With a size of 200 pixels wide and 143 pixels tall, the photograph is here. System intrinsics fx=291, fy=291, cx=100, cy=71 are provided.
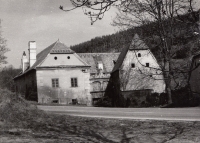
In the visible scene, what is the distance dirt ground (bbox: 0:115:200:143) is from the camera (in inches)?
327

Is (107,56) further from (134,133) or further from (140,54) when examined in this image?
(134,133)

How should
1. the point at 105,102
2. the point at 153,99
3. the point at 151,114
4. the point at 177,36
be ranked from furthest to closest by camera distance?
the point at 105,102, the point at 153,99, the point at 151,114, the point at 177,36

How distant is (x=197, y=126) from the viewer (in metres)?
10.0

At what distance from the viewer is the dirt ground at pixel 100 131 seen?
8.30m

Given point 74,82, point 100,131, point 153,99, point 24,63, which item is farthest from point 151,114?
point 24,63

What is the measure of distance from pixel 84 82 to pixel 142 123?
99.4ft

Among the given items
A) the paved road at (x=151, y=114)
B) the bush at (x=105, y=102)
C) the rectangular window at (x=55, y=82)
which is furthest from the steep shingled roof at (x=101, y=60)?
the paved road at (x=151, y=114)

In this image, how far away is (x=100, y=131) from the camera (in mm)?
9617

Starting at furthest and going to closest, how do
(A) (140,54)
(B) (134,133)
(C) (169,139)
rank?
(A) (140,54)
(B) (134,133)
(C) (169,139)

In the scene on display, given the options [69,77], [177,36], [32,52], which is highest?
[32,52]

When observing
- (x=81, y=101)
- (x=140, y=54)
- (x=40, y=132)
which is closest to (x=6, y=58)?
(x=81, y=101)

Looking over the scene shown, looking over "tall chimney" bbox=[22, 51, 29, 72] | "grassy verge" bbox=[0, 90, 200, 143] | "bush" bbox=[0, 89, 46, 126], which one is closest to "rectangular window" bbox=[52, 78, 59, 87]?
"tall chimney" bbox=[22, 51, 29, 72]

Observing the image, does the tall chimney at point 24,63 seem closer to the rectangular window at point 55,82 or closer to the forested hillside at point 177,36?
the rectangular window at point 55,82

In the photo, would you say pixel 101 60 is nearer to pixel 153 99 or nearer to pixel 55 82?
pixel 55 82
